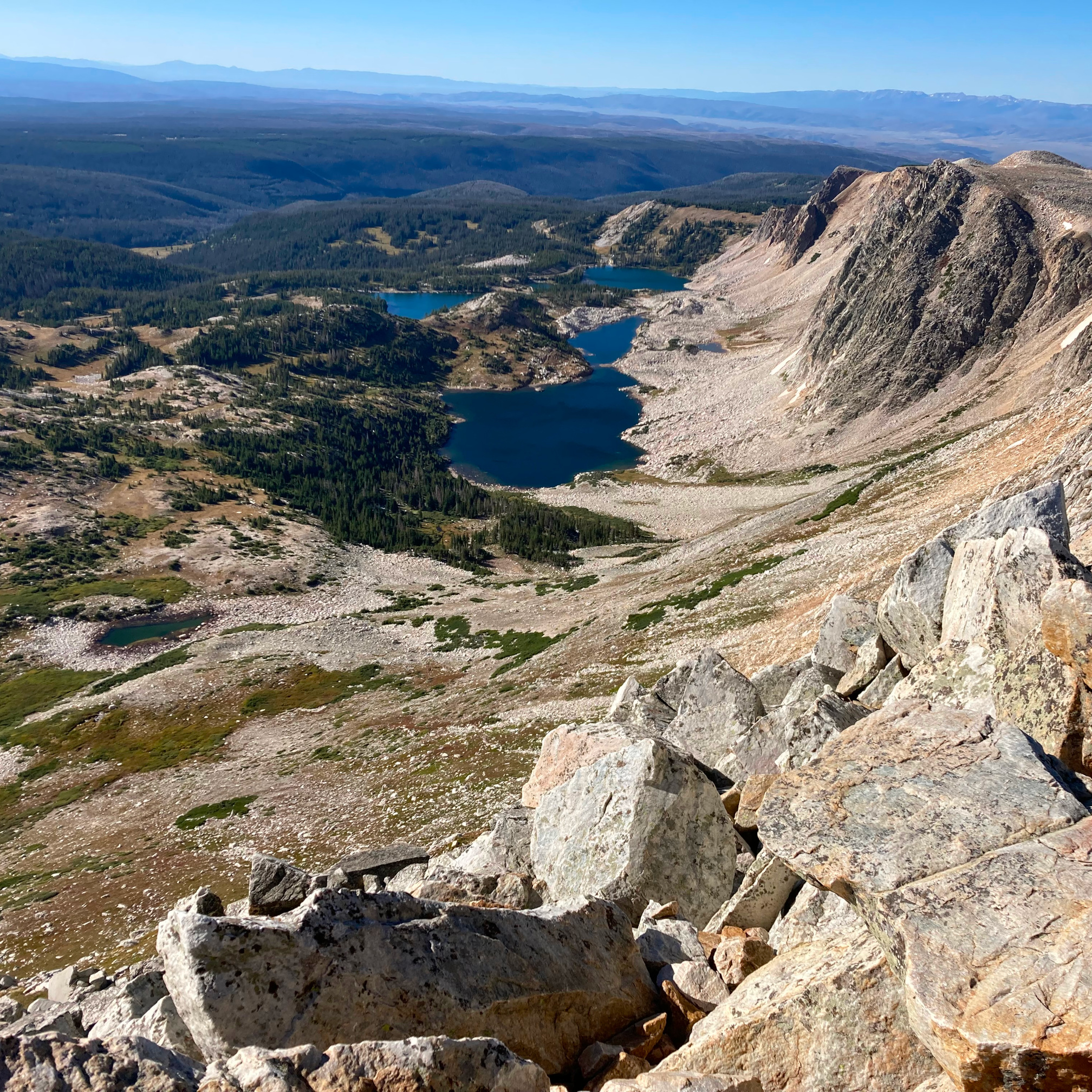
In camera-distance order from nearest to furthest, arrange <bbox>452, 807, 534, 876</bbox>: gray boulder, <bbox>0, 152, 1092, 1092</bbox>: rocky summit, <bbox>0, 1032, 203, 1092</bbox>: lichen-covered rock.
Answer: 1. <bbox>0, 1032, 203, 1092</bbox>: lichen-covered rock
2. <bbox>0, 152, 1092, 1092</bbox>: rocky summit
3. <bbox>452, 807, 534, 876</bbox>: gray boulder

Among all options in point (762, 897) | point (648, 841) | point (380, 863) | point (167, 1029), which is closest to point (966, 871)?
point (762, 897)

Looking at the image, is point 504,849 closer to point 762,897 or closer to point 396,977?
point 762,897

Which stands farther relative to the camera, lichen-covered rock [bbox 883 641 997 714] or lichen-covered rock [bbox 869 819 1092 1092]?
lichen-covered rock [bbox 883 641 997 714]

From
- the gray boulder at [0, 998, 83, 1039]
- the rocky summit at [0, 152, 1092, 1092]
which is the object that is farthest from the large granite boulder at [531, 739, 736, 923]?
the gray boulder at [0, 998, 83, 1039]

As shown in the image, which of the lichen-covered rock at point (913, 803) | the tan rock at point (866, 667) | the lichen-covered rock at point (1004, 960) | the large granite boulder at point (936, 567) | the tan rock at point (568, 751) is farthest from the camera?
the tan rock at point (568, 751)

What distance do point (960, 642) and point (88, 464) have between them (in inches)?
6465

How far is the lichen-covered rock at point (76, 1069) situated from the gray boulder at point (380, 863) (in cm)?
1290

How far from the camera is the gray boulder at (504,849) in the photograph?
66.3 feet

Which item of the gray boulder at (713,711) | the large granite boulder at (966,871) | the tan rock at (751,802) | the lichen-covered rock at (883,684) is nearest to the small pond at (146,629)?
the gray boulder at (713,711)

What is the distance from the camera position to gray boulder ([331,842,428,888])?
22.1 m

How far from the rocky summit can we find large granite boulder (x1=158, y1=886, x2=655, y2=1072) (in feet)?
0.15

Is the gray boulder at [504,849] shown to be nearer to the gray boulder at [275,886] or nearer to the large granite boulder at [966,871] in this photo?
the gray boulder at [275,886]

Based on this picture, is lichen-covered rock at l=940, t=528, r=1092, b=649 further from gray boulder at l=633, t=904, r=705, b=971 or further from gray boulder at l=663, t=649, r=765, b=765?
gray boulder at l=663, t=649, r=765, b=765

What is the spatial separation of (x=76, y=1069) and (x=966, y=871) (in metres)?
11.3
